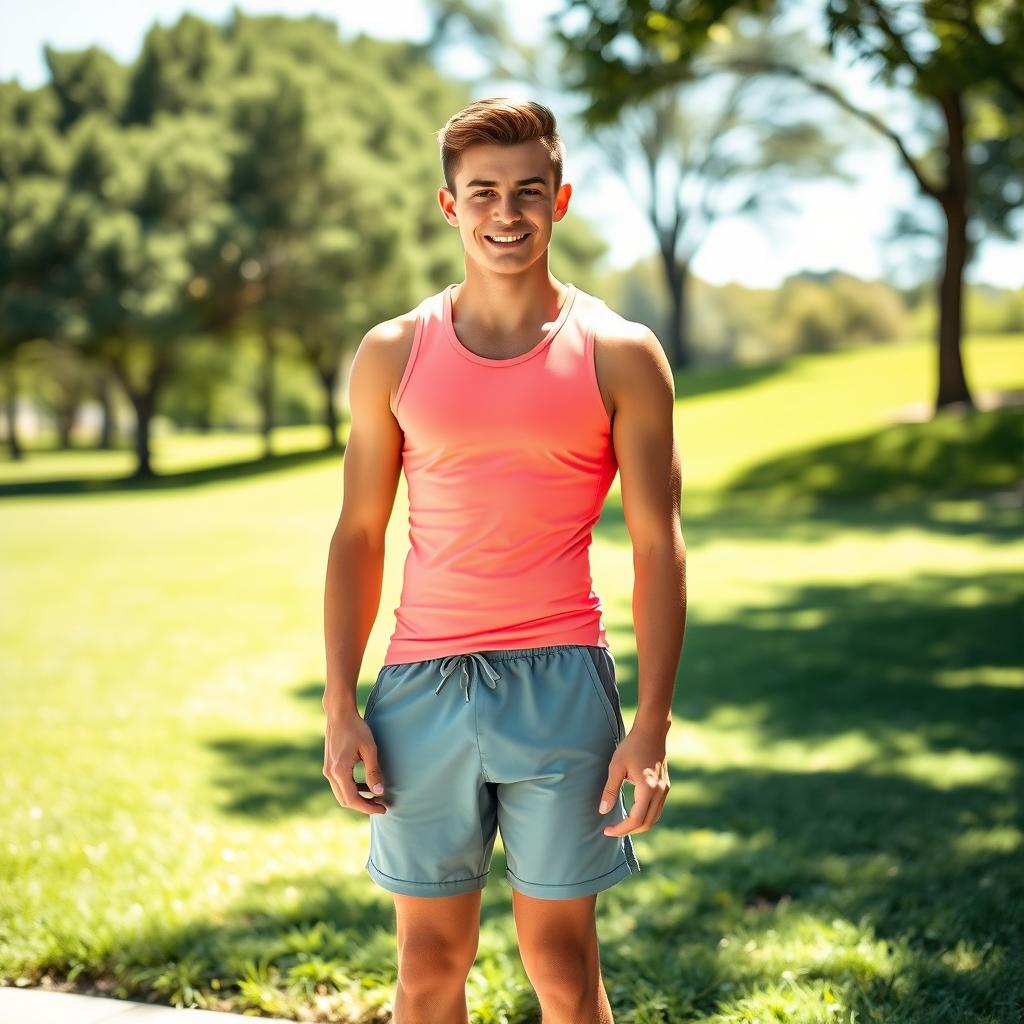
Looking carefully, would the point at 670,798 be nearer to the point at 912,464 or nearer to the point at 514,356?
the point at 514,356

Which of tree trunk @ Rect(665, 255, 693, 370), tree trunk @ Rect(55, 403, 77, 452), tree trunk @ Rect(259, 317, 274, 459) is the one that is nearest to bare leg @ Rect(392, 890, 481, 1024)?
tree trunk @ Rect(259, 317, 274, 459)

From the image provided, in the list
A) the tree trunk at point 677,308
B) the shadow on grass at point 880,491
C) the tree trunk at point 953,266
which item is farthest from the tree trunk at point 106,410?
the tree trunk at point 953,266

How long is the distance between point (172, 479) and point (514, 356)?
3141cm

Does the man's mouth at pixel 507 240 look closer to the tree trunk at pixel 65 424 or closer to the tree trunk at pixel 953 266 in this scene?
the tree trunk at pixel 953 266

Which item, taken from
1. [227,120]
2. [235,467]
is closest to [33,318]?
[235,467]

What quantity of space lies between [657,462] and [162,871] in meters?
2.89

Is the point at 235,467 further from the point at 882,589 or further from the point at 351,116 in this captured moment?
the point at 882,589

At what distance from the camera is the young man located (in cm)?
205

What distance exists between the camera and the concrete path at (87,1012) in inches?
114

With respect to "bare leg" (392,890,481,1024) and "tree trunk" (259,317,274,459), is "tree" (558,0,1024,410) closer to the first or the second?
"bare leg" (392,890,481,1024)

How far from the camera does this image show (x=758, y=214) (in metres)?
43.4

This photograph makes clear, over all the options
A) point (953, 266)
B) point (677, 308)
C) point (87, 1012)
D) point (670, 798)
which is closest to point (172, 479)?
point (677, 308)

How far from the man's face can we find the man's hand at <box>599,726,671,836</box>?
872 millimetres

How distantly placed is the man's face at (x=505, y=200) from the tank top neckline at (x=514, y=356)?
0.33ft
